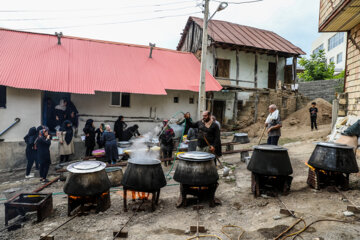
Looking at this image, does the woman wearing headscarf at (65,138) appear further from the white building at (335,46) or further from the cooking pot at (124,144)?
the white building at (335,46)

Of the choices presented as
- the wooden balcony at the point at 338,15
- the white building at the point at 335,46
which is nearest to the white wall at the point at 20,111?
the wooden balcony at the point at 338,15

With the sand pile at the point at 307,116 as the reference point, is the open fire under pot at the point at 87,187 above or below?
below

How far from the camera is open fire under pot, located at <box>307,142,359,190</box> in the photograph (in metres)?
5.01

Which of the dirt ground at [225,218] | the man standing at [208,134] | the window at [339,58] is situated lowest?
the dirt ground at [225,218]

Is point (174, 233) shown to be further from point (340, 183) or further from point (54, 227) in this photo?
point (340, 183)

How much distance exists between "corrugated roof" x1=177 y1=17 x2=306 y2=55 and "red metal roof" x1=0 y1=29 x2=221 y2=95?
13.2 feet

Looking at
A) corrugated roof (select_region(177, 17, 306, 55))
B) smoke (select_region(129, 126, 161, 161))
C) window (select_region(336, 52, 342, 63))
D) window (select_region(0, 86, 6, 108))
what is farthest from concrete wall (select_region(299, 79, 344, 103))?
window (select_region(0, 86, 6, 108))

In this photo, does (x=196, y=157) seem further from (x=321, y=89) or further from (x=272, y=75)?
(x=321, y=89)

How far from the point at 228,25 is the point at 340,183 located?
56.9 ft

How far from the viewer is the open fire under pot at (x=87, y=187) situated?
4812 mm

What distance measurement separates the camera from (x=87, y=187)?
15.8 feet

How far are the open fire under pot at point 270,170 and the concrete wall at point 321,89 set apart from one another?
16.2 m

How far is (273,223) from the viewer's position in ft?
13.0

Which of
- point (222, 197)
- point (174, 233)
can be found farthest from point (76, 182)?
point (222, 197)
